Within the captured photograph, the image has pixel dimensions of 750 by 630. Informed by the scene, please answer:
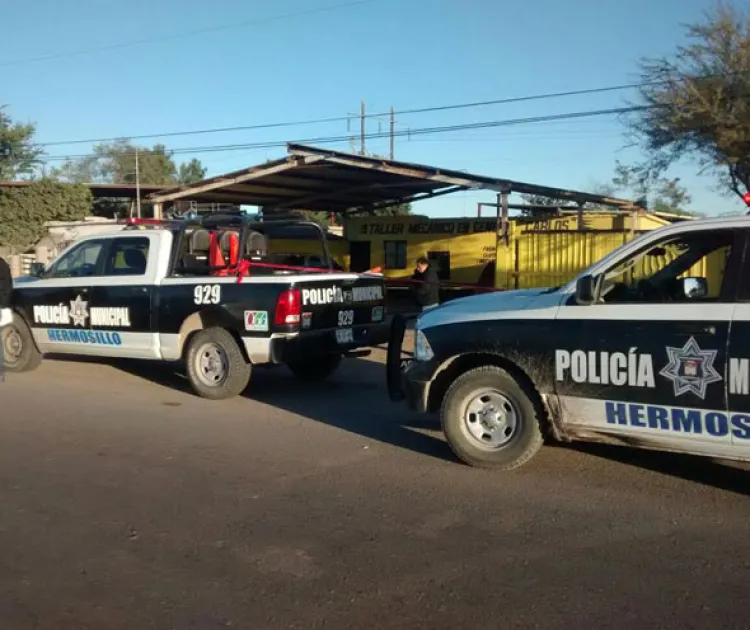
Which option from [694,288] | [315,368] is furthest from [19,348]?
[694,288]

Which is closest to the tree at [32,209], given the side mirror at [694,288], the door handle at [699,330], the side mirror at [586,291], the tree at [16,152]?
the tree at [16,152]

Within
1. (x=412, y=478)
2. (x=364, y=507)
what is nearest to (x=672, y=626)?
(x=364, y=507)

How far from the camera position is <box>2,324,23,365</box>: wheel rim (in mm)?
11141

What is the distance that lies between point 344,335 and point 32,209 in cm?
3025

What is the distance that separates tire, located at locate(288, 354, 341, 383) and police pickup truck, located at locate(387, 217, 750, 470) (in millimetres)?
4040

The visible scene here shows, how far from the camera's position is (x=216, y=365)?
917 centimetres

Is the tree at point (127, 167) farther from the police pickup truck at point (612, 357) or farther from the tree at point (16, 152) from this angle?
the police pickup truck at point (612, 357)

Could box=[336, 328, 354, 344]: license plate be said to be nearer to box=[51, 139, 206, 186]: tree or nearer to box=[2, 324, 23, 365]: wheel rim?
box=[2, 324, 23, 365]: wheel rim

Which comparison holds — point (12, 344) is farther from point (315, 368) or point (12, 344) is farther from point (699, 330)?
point (699, 330)

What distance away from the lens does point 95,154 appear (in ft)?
275

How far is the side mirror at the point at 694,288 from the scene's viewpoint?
530cm

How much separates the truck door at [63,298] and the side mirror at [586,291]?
265 inches

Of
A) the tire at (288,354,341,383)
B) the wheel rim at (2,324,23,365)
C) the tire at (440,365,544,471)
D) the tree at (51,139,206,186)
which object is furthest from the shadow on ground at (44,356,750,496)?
the tree at (51,139,206,186)

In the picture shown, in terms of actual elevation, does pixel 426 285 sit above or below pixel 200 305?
above
